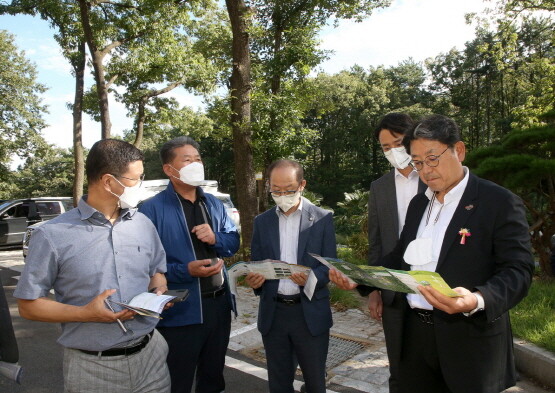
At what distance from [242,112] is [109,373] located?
22.2 ft

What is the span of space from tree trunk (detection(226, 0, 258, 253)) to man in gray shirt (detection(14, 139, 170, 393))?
6.07 metres

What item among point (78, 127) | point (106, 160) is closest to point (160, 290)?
point (106, 160)

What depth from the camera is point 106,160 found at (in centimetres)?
218

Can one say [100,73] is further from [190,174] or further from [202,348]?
[202,348]

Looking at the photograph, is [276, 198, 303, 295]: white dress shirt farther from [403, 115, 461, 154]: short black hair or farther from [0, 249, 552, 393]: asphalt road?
[0, 249, 552, 393]: asphalt road

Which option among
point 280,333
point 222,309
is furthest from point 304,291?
point 222,309

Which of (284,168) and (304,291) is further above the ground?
(284,168)

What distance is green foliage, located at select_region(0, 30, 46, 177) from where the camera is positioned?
27.8 m

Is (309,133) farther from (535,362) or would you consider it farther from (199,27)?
(199,27)

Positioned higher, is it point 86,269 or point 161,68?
point 161,68

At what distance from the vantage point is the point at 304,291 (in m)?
2.78

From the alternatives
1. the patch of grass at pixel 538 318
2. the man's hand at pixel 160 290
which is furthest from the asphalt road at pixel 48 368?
the man's hand at pixel 160 290

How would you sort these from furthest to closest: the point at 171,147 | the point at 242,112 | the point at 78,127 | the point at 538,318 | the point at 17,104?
the point at 17,104 < the point at 78,127 < the point at 242,112 < the point at 538,318 < the point at 171,147

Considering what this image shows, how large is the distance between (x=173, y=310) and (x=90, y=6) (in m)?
13.5
